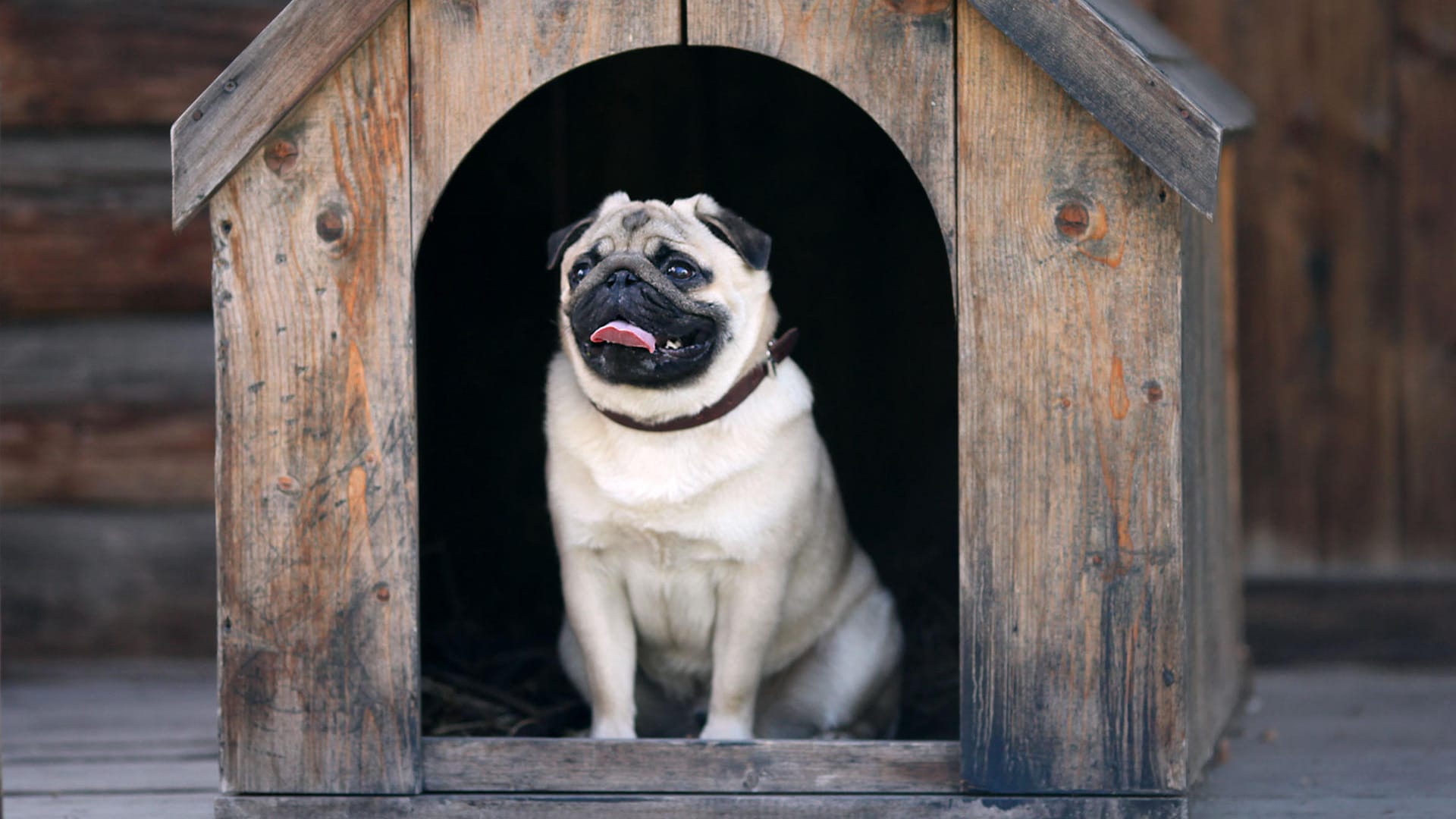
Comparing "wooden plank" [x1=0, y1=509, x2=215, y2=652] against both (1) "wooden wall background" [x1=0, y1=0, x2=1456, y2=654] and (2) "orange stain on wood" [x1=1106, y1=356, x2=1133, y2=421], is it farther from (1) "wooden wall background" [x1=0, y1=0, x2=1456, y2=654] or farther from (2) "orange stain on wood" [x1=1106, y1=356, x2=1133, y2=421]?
(2) "orange stain on wood" [x1=1106, y1=356, x2=1133, y2=421]

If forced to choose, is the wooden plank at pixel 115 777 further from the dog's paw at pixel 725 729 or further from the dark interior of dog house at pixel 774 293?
the dog's paw at pixel 725 729

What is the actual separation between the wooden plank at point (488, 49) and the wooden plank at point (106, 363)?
5.93 feet

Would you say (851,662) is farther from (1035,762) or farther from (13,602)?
(13,602)

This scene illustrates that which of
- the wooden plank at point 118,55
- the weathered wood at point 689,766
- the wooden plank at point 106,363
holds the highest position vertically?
the wooden plank at point 118,55

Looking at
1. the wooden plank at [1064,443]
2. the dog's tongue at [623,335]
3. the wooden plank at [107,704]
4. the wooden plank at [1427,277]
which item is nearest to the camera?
the wooden plank at [1064,443]

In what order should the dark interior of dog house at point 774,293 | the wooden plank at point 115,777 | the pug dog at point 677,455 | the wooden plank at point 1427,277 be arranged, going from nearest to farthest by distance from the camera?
1. the pug dog at point 677,455
2. the wooden plank at point 115,777
3. the dark interior of dog house at point 774,293
4. the wooden plank at point 1427,277

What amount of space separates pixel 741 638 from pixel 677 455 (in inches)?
15.0

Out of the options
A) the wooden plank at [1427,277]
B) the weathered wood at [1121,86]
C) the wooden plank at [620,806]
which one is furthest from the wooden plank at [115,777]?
the wooden plank at [1427,277]

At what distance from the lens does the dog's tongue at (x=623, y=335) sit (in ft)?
9.65

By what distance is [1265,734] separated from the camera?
3.75 m

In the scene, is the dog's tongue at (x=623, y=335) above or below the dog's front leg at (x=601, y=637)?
above

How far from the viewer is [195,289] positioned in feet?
14.5

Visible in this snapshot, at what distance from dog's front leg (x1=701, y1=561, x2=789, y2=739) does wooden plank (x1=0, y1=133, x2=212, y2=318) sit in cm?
196

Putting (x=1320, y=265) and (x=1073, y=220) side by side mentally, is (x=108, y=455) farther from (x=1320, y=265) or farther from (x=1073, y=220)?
(x=1320, y=265)
